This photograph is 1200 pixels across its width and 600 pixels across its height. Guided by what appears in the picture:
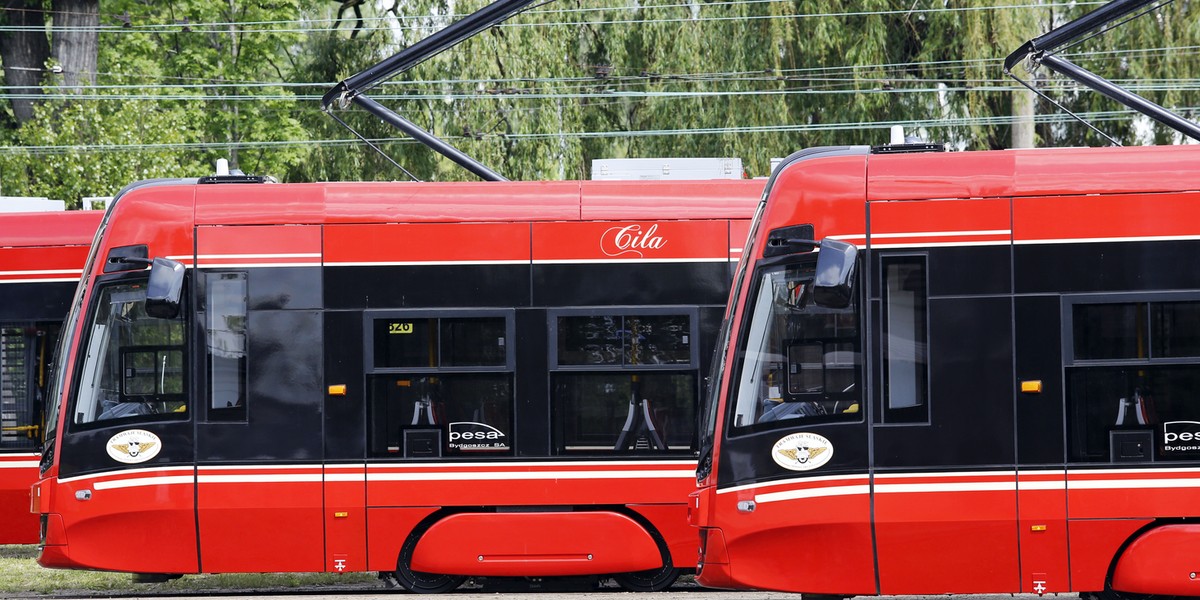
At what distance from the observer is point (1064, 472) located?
8781mm

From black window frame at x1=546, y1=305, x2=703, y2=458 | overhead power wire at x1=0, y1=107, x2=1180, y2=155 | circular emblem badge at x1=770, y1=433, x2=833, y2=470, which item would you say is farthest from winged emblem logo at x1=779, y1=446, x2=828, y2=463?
overhead power wire at x1=0, y1=107, x2=1180, y2=155

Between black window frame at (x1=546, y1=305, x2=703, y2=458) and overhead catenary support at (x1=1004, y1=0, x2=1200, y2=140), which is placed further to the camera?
overhead catenary support at (x1=1004, y1=0, x2=1200, y2=140)

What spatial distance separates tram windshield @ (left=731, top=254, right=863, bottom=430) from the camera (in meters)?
8.82

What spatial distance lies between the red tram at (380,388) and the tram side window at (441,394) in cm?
1

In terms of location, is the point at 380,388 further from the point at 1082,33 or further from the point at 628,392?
the point at 1082,33

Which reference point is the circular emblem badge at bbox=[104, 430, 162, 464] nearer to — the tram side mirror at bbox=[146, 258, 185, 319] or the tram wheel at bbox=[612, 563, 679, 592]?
the tram side mirror at bbox=[146, 258, 185, 319]

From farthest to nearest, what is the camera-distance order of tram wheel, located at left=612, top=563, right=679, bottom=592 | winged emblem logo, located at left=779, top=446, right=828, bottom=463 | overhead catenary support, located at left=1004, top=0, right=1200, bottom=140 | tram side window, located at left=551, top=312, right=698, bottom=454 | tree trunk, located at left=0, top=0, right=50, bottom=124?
tree trunk, located at left=0, top=0, right=50, bottom=124, overhead catenary support, located at left=1004, top=0, right=1200, bottom=140, tram wheel, located at left=612, top=563, right=679, bottom=592, tram side window, located at left=551, top=312, right=698, bottom=454, winged emblem logo, located at left=779, top=446, right=828, bottom=463

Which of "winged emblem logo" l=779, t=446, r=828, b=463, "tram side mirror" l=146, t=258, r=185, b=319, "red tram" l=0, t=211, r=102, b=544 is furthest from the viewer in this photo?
"red tram" l=0, t=211, r=102, b=544

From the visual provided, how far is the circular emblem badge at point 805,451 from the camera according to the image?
Result: 8.80m

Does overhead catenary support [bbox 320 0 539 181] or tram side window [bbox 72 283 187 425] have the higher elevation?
overhead catenary support [bbox 320 0 539 181]

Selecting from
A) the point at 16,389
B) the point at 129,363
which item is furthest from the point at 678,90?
the point at 129,363

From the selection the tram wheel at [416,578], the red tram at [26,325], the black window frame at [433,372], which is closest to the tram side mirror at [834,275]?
the black window frame at [433,372]

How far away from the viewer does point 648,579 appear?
1122cm

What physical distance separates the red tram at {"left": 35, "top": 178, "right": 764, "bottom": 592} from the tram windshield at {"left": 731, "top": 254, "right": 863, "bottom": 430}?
1968 mm
